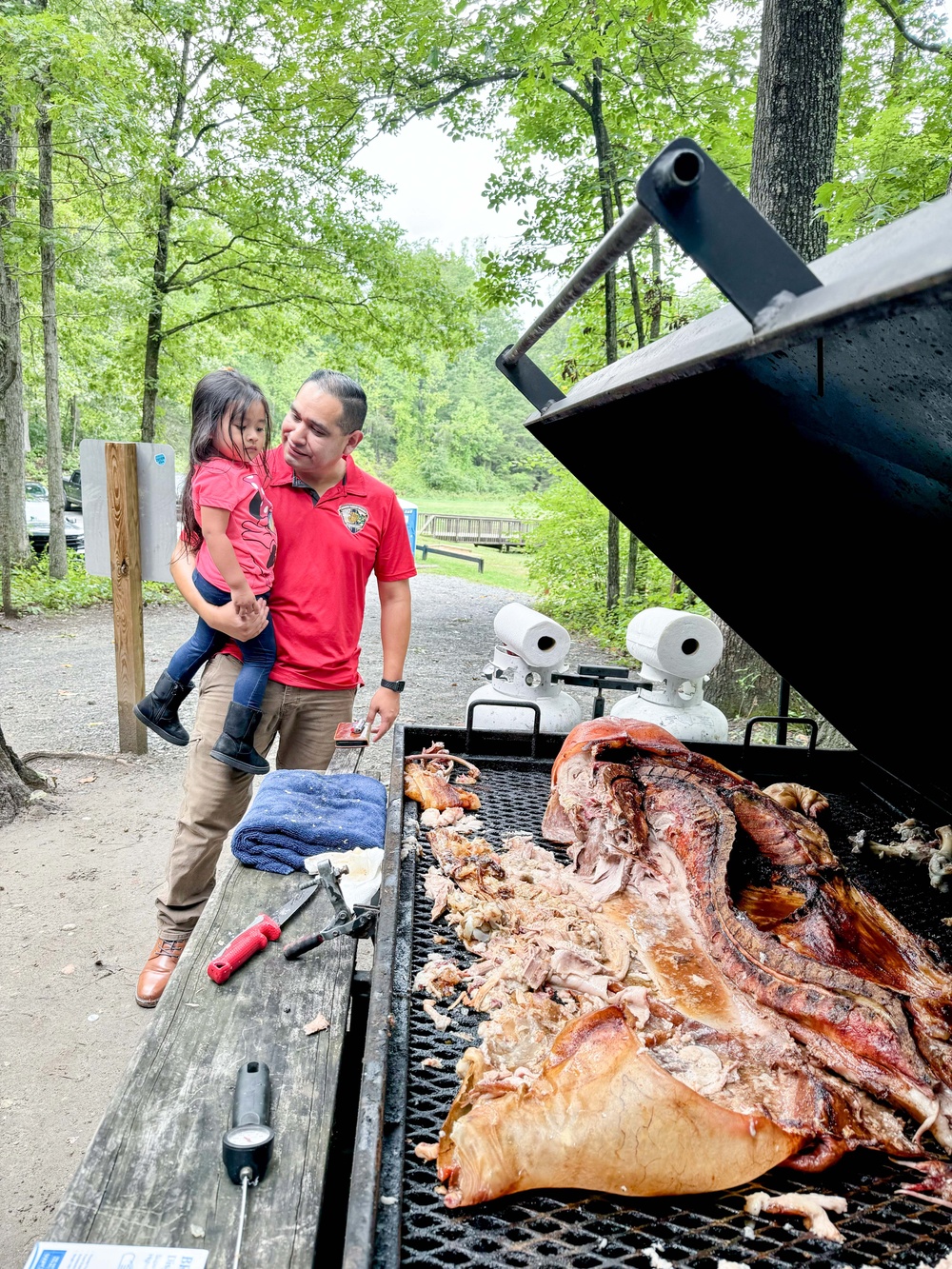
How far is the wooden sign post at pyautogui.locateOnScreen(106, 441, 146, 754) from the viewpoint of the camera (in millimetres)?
5496

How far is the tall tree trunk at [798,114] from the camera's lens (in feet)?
17.9

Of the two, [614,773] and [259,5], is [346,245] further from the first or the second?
[614,773]

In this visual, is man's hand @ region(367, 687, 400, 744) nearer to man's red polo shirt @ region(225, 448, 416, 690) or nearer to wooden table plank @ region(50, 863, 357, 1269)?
man's red polo shirt @ region(225, 448, 416, 690)

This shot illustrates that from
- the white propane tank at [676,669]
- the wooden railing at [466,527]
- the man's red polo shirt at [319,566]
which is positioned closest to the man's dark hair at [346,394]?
the man's red polo shirt at [319,566]

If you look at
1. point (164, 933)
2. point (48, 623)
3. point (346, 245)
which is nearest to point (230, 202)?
point (346, 245)

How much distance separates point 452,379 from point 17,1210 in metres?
53.8

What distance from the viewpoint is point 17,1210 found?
2.39 metres

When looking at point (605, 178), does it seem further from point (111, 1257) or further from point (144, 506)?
point (111, 1257)

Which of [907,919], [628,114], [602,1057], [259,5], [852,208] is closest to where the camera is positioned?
[602,1057]

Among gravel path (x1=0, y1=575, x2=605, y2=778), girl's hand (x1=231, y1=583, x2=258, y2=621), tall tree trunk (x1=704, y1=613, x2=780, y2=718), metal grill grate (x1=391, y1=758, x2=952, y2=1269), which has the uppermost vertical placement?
girl's hand (x1=231, y1=583, x2=258, y2=621)

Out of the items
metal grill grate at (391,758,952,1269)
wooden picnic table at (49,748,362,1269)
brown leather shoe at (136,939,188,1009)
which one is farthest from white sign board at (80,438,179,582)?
metal grill grate at (391,758,952,1269)

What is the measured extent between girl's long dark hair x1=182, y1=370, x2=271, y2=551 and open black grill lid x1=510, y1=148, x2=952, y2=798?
156cm

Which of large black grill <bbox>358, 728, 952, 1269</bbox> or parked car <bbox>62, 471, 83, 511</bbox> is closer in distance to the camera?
large black grill <bbox>358, 728, 952, 1269</bbox>

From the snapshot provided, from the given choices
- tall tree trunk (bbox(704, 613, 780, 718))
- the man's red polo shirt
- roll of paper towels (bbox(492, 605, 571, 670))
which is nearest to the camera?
the man's red polo shirt
